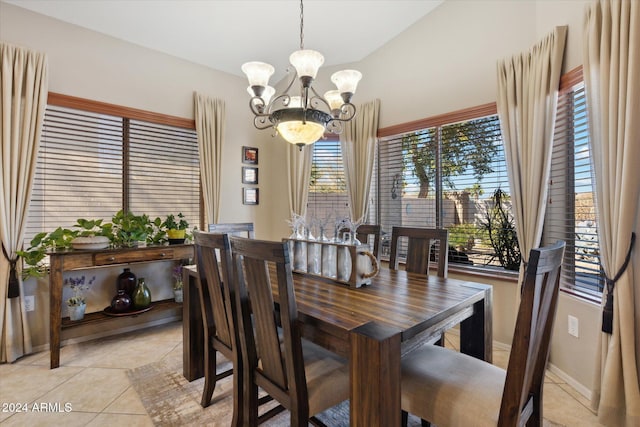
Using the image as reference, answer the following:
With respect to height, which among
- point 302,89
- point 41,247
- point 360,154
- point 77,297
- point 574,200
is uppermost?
Result: point 302,89

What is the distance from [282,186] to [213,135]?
110cm

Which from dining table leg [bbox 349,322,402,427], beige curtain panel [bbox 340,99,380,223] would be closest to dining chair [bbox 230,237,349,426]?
dining table leg [bbox 349,322,402,427]

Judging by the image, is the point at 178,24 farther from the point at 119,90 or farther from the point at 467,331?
the point at 467,331

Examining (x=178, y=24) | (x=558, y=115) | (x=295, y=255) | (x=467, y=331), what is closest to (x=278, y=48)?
(x=178, y=24)

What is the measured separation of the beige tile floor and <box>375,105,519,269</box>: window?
40.1 inches

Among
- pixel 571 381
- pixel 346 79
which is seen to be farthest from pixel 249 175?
pixel 571 381

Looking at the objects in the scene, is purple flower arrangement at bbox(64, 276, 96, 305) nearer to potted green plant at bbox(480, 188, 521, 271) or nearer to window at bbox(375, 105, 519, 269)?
window at bbox(375, 105, 519, 269)

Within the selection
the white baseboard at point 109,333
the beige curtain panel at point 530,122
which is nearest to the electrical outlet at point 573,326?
the beige curtain panel at point 530,122

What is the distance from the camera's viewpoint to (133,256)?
2678 millimetres

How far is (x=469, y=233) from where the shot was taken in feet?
9.50

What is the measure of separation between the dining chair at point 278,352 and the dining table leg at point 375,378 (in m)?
0.27

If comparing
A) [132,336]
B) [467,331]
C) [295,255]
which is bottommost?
[132,336]

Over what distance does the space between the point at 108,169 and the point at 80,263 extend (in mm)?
1075

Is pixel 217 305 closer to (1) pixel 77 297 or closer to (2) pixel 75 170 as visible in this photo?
(1) pixel 77 297
